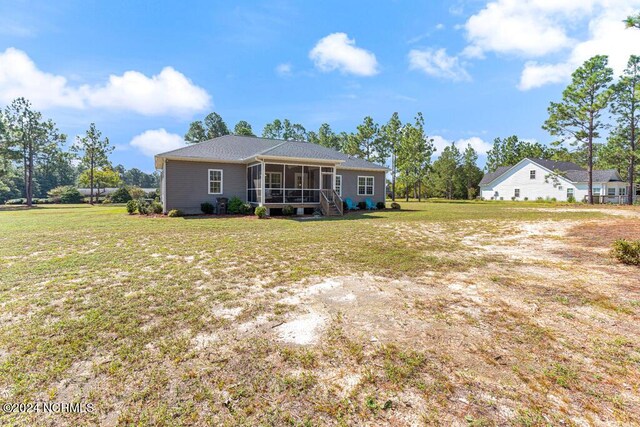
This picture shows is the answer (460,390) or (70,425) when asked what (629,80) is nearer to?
(460,390)

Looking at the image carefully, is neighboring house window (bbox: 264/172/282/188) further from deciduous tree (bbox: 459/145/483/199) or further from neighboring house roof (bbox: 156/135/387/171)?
deciduous tree (bbox: 459/145/483/199)

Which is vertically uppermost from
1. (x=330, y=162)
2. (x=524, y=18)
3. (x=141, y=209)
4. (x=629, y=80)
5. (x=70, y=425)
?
(x=629, y=80)

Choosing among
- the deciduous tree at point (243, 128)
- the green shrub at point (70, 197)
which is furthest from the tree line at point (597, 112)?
the green shrub at point (70, 197)

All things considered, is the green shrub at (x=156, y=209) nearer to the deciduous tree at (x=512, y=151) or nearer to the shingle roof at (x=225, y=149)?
the shingle roof at (x=225, y=149)

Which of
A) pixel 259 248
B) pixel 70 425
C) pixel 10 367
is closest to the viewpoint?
pixel 70 425

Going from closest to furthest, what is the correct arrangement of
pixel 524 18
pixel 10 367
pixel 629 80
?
pixel 10 367, pixel 524 18, pixel 629 80

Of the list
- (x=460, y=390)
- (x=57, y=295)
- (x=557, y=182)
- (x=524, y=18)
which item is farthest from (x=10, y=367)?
(x=557, y=182)

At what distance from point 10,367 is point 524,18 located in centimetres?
1468

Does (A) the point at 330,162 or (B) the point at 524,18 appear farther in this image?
(A) the point at 330,162

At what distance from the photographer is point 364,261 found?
241 inches

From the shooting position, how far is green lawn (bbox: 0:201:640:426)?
2.05 m

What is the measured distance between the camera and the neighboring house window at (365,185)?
73.0 feet

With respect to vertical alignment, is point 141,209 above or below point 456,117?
below

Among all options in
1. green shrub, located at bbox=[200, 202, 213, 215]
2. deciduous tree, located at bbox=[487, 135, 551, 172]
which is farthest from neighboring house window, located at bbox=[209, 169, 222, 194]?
deciduous tree, located at bbox=[487, 135, 551, 172]
